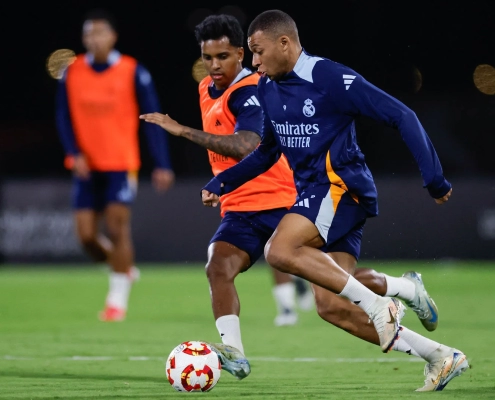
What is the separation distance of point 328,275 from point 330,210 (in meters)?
0.43

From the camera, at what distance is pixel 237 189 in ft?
22.5

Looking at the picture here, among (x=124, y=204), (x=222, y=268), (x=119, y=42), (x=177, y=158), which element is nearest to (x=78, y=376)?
(x=222, y=268)

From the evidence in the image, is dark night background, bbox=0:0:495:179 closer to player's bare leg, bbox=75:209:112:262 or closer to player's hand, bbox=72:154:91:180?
player's bare leg, bbox=75:209:112:262

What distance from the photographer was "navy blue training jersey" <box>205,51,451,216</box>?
5.72m

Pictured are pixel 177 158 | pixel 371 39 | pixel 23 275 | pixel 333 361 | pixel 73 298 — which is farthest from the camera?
pixel 371 39

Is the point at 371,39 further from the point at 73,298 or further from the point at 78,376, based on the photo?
the point at 78,376

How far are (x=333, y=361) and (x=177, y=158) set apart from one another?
13.1 metres

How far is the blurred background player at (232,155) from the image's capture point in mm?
6450

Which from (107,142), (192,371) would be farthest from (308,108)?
(107,142)

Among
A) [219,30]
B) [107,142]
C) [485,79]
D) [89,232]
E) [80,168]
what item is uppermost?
[219,30]

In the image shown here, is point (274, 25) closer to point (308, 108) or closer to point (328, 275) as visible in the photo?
point (308, 108)

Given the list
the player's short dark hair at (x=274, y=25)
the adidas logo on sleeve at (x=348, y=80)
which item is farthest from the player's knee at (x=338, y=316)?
the player's short dark hair at (x=274, y=25)

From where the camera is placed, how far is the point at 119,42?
27406mm

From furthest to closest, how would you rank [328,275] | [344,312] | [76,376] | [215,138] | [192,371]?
[76,376] < [215,138] < [344,312] < [192,371] < [328,275]
